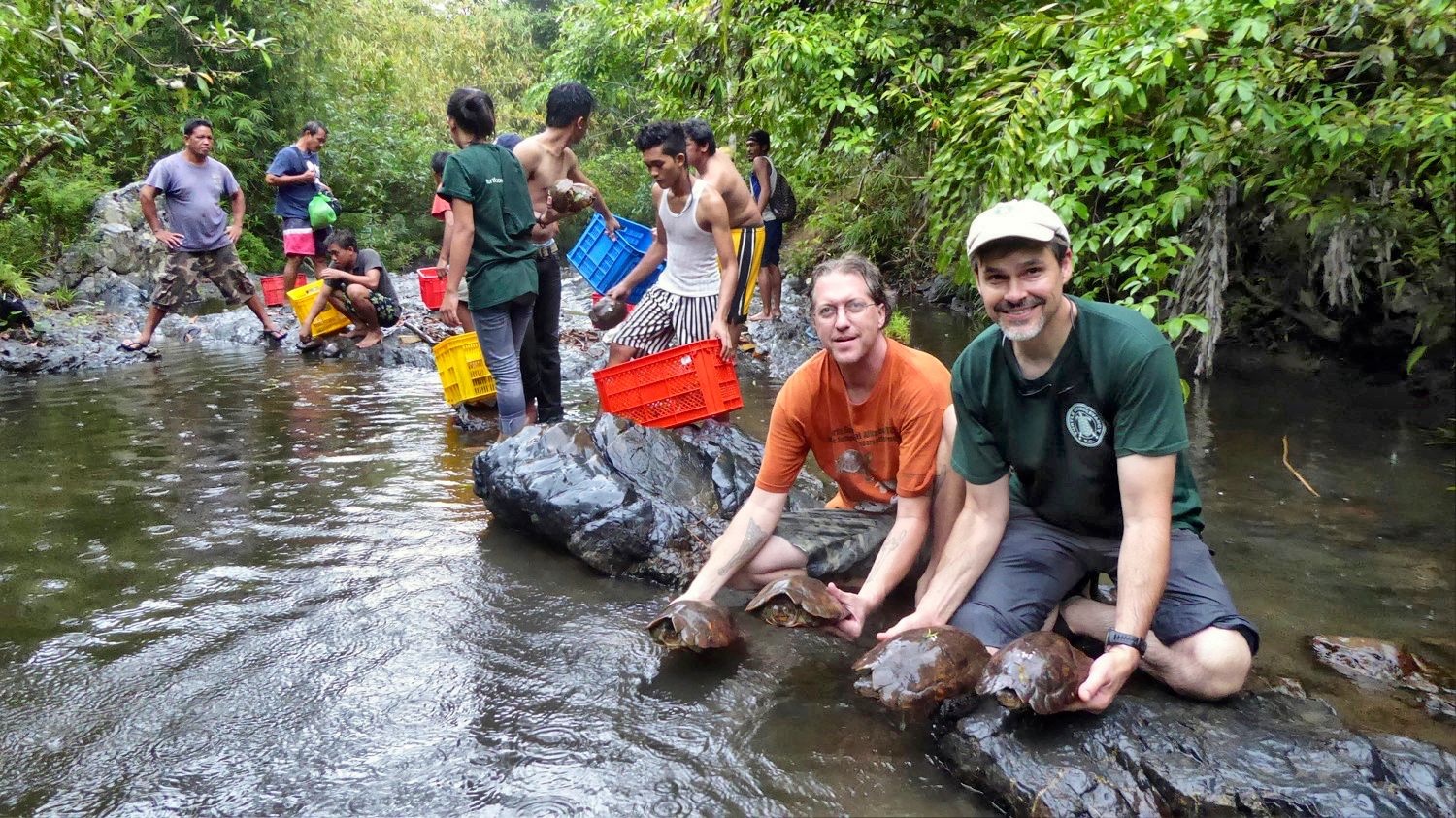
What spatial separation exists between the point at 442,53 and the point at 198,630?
2622cm

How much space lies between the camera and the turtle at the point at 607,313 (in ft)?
18.8

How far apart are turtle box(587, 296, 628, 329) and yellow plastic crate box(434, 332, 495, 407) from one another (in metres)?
0.89

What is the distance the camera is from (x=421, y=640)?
11.1 ft

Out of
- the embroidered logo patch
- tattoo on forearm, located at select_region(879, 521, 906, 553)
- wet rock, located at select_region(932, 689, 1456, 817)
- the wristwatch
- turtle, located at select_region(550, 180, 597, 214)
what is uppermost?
turtle, located at select_region(550, 180, 597, 214)

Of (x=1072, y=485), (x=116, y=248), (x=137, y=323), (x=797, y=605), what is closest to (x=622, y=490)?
(x=797, y=605)

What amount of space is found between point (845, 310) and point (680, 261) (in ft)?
7.75

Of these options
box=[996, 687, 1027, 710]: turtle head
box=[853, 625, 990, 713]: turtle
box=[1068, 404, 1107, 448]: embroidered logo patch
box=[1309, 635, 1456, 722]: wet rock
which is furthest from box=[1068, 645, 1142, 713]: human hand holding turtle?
box=[1309, 635, 1456, 722]: wet rock

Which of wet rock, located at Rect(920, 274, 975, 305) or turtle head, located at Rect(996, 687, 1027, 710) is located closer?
turtle head, located at Rect(996, 687, 1027, 710)

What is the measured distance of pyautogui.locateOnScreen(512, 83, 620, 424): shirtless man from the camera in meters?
5.57

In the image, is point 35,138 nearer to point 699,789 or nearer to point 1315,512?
point 699,789

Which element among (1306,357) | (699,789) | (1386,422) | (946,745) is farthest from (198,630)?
(1306,357)

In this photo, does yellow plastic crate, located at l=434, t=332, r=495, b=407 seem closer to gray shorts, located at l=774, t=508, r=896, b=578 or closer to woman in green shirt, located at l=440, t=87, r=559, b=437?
woman in green shirt, located at l=440, t=87, r=559, b=437

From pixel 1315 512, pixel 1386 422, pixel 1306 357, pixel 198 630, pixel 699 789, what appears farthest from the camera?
pixel 1306 357

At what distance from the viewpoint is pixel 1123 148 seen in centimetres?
417
